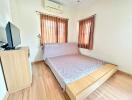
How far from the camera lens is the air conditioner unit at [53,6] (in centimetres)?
279

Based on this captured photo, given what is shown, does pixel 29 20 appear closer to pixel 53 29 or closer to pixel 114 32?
pixel 53 29

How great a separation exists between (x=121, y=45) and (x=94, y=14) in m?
1.55

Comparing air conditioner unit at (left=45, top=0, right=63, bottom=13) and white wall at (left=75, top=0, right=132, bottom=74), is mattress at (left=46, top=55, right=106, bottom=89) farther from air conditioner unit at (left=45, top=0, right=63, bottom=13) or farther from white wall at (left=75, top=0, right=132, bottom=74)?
air conditioner unit at (left=45, top=0, right=63, bottom=13)

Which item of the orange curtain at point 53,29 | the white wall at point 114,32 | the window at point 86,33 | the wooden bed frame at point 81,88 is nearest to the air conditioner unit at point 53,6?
the orange curtain at point 53,29

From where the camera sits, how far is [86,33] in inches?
126

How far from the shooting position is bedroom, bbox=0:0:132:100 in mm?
1604

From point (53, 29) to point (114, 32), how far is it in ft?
7.73

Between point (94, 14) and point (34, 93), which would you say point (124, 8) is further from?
point (34, 93)

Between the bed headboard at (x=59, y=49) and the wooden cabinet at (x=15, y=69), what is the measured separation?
124 centimetres

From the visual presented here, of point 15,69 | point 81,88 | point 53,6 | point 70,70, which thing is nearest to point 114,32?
point 70,70

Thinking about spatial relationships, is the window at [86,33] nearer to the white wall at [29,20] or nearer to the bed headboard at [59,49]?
the bed headboard at [59,49]

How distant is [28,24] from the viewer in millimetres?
2635

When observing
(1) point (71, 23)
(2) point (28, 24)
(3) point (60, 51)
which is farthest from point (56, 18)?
(3) point (60, 51)

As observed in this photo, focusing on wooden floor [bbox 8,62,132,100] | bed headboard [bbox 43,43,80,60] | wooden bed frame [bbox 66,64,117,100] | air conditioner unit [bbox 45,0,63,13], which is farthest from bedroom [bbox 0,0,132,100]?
bed headboard [bbox 43,43,80,60]
